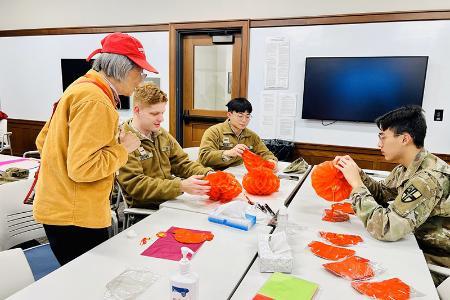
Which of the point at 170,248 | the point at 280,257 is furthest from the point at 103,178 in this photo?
the point at 280,257

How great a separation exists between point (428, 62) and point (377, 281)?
3.44 metres

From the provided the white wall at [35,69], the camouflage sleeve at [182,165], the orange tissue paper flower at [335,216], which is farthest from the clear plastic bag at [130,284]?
the white wall at [35,69]

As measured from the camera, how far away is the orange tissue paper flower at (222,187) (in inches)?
79.5

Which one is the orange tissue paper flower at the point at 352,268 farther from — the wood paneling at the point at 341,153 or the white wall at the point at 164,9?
the white wall at the point at 164,9

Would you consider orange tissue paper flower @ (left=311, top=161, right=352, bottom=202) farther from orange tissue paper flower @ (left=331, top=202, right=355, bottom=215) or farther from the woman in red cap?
the woman in red cap

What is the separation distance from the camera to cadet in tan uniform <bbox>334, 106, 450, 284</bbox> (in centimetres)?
154

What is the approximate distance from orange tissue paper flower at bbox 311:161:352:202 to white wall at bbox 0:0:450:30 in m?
2.92

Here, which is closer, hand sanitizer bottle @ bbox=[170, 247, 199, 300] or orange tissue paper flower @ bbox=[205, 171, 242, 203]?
hand sanitizer bottle @ bbox=[170, 247, 199, 300]

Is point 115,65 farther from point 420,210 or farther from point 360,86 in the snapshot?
point 360,86

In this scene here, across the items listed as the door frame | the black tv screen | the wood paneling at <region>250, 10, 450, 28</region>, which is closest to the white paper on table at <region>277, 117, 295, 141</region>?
the black tv screen

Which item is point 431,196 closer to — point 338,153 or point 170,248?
point 170,248

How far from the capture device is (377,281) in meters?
1.26

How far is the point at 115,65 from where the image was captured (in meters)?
1.47

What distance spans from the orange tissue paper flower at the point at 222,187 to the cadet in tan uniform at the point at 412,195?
0.61m
